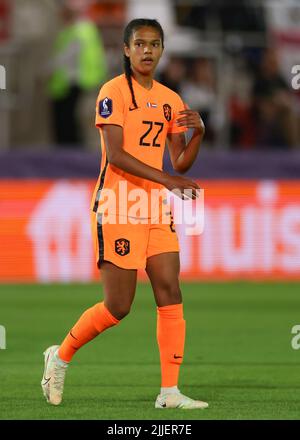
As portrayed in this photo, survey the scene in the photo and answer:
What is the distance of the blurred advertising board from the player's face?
7.74 m

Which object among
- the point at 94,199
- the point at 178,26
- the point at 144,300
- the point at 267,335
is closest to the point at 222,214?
the point at 144,300

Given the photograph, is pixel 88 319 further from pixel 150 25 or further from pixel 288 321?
pixel 288 321

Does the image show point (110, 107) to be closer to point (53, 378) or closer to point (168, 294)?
point (168, 294)

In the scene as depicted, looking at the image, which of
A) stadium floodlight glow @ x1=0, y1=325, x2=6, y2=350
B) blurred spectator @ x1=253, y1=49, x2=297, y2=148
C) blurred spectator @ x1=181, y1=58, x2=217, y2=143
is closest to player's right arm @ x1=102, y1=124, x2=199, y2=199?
stadium floodlight glow @ x1=0, y1=325, x2=6, y2=350

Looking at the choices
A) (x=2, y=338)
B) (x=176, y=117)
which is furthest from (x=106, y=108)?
(x=2, y=338)

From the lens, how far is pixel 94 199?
7148 millimetres

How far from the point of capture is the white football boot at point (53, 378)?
7148mm

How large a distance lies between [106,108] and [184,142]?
1.96 feet

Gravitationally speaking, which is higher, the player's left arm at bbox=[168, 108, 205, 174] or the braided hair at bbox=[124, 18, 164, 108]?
the braided hair at bbox=[124, 18, 164, 108]

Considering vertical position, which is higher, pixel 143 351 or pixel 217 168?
pixel 217 168

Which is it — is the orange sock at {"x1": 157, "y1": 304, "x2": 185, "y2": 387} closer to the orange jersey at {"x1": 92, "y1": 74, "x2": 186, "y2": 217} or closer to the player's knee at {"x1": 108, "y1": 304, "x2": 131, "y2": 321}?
the player's knee at {"x1": 108, "y1": 304, "x2": 131, "y2": 321}

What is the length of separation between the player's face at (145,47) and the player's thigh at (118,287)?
1171 mm

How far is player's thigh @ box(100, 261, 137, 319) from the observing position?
277 inches
